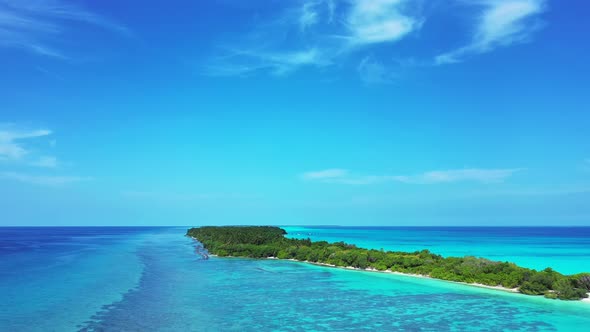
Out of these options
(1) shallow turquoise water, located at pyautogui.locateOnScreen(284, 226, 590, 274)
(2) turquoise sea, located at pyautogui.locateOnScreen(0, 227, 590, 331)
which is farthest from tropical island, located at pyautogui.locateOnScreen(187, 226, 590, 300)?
(1) shallow turquoise water, located at pyautogui.locateOnScreen(284, 226, 590, 274)

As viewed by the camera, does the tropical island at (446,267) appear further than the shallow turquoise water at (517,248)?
No

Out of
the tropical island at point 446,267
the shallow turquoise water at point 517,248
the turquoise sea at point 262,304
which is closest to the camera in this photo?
the turquoise sea at point 262,304

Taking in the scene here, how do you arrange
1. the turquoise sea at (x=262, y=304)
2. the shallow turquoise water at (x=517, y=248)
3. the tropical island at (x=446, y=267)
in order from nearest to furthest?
1. the turquoise sea at (x=262, y=304)
2. the tropical island at (x=446, y=267)
3. the shallow turquoise water at (x=517, y=248)

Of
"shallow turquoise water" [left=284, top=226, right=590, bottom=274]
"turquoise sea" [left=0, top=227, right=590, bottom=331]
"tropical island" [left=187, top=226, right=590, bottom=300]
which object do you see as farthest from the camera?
"shallow turquoise water" [left=284, top=226, right=590, bottom=274]

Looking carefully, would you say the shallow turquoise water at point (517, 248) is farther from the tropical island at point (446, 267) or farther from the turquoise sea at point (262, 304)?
the turquoise sea at point (262, 304)

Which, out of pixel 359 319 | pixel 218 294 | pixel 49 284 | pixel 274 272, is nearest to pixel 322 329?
pixel 359 319

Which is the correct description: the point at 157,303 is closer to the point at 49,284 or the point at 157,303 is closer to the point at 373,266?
the point at 49,284

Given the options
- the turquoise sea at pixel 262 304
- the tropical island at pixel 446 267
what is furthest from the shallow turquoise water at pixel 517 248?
the turquoise sea at pixel 262 304

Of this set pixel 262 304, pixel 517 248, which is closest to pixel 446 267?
pixel 262 304

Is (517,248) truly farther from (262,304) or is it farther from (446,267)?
(262,304)

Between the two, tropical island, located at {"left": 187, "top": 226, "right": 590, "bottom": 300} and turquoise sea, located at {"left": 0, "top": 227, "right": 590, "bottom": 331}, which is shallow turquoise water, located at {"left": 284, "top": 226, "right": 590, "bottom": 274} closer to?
tropical island, located at {"left": 187, "top": 226, "right": 590, "bottom": 300}

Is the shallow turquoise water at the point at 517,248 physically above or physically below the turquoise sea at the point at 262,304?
above
